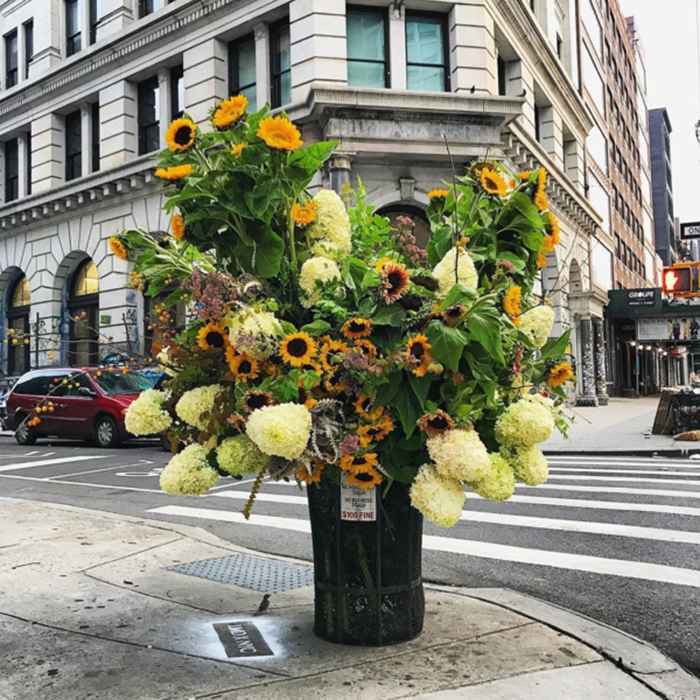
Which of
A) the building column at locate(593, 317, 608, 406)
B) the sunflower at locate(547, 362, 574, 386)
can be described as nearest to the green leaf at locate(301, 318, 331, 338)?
the sunflower at locate(547, 362, 574, 386)

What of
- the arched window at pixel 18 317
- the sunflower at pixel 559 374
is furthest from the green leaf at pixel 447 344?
the arched window at pixel 18 317

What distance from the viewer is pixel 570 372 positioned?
11.9ft

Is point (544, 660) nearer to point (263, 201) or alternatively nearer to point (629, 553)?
point (263, 201)

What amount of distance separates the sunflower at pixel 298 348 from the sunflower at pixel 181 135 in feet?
3.50

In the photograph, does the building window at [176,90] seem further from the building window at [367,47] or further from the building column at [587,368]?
the building column at [587,368]

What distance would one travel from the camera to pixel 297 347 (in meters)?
→ 3.21

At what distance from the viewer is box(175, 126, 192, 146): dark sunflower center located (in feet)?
11.5

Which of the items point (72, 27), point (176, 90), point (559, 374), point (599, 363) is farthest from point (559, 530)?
point (599, 363)

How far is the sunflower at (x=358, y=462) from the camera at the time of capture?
3.28m

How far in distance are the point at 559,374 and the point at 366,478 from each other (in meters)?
1.08

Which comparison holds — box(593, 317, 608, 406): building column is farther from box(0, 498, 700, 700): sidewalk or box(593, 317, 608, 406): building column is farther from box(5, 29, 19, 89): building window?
box(0, 498, 700, 700): sidewalk

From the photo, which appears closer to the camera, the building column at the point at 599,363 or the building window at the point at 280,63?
the building window at the point at 280,63

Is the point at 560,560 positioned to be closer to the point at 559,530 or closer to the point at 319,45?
the point at 559,530

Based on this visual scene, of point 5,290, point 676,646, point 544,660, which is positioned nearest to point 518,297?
point 544,660
